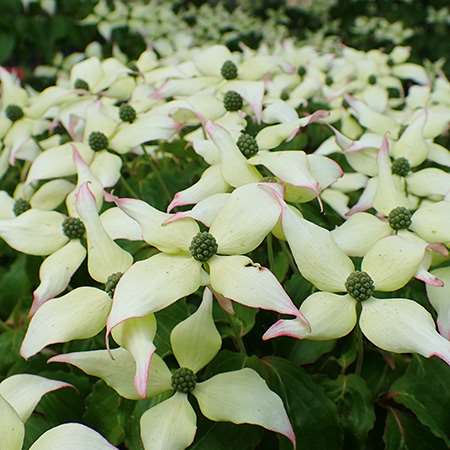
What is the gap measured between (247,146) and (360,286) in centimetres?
26

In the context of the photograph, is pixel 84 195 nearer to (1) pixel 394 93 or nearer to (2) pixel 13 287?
(2) pixel 13 287

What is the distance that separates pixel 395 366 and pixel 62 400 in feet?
1.30

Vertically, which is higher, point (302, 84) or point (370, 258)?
point (370, 258)

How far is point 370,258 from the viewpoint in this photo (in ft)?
2.22

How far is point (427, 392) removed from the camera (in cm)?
75

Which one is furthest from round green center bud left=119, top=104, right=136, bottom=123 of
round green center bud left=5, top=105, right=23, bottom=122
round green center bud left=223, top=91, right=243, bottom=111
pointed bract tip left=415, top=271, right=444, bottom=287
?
pointed bract tip left=415, top=271, right=444, bottom=287

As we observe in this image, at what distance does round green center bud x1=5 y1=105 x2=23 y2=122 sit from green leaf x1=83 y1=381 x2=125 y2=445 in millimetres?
628

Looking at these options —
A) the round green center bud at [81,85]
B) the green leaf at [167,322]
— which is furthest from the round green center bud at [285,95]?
the green leaf at [167,322]

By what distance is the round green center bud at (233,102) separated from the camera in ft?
3.46

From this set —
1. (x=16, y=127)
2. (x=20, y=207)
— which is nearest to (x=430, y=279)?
(x=20, y=207)

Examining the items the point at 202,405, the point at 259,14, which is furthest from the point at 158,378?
the point at 259,14

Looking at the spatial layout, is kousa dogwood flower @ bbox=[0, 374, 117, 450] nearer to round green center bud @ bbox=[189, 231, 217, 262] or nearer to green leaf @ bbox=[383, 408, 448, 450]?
round green center bud @ bbox=[189, 231, 217, 262]

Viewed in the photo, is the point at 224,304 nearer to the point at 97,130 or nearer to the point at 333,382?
the point at 333,382

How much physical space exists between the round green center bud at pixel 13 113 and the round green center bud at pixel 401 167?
0.68 m
